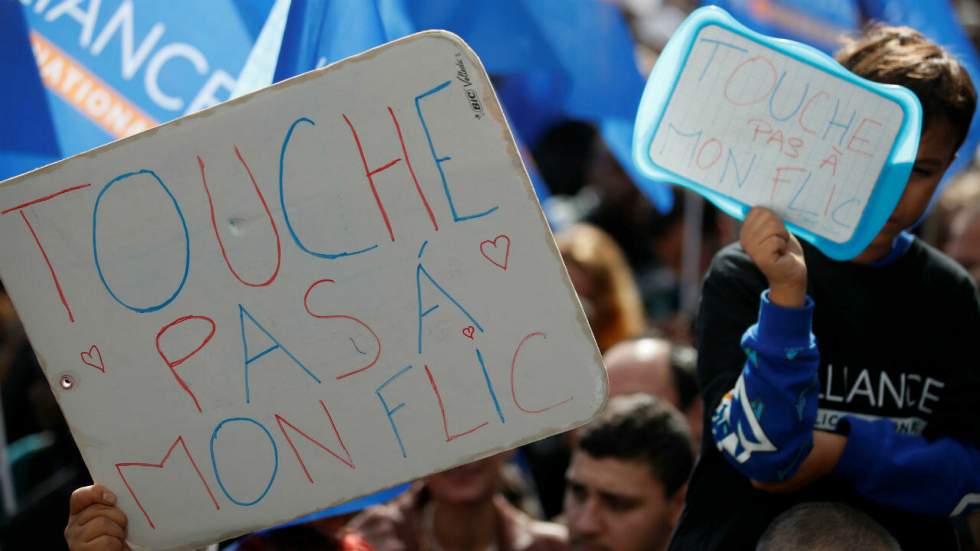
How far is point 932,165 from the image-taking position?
1.93m

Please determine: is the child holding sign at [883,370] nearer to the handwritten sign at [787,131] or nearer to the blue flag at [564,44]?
the handwritten sign at [787,131]

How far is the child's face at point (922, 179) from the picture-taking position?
75.5 inches

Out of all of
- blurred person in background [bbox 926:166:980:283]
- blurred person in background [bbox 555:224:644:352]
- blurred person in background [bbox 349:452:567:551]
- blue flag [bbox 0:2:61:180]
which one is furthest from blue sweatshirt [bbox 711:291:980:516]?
blurred person in background [bbox 555:224:644:352]

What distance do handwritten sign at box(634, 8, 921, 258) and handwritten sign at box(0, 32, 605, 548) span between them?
287mm

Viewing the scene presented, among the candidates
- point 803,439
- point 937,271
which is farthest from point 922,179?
point 803,439

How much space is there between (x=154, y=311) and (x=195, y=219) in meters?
0.15

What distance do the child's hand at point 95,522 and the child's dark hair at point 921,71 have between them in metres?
1.39

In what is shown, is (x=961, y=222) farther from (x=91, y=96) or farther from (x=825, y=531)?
(x=91, y=96)

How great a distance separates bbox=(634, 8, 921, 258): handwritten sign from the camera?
68.9 inches

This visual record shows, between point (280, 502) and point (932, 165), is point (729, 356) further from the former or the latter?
point (280, 502)

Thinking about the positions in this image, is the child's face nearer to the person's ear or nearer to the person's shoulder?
the person's shoulder

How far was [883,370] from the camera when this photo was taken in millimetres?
1917

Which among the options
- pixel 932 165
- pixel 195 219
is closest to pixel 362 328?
pixel 195 219

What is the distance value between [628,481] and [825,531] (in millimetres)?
954
